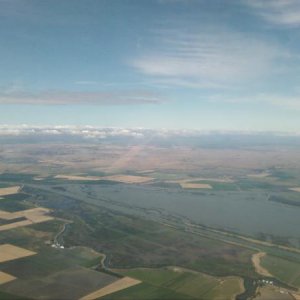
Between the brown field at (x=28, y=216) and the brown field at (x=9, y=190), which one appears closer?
the brown field at (x=28, y=216)

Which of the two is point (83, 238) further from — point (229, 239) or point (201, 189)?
point (201, 189)

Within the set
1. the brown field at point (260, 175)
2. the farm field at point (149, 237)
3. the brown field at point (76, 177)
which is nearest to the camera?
the farm field at point (149, 237)

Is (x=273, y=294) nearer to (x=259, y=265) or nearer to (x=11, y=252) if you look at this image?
(x=259, y=265)

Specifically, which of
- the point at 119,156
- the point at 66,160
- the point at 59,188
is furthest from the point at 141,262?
the point at 119,156

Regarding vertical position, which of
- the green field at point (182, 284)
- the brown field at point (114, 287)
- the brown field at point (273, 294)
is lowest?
the brown field at point (273, 294)

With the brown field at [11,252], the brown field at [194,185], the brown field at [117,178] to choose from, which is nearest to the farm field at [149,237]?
the brown field at [11,252]

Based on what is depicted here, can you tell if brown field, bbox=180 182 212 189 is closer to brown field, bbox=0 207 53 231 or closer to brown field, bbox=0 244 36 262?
brown field, bbox=0 207 53 231

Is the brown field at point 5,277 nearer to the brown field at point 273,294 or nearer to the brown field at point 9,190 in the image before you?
the brown field at point 273,294

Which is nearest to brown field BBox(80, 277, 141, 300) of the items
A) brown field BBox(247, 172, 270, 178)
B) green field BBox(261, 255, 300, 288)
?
green field BBox(261, 255, 300, 288)
